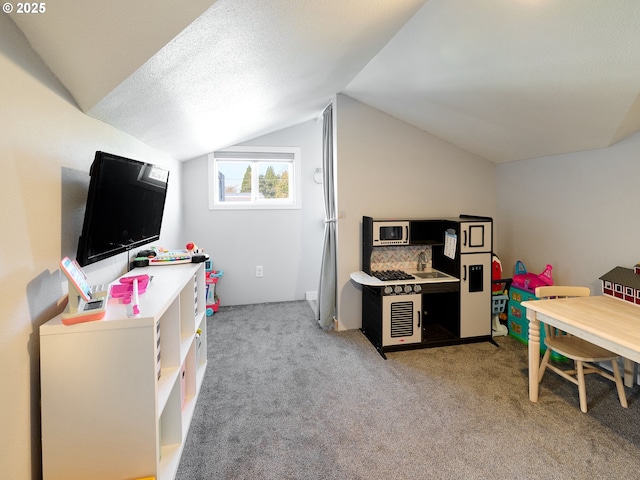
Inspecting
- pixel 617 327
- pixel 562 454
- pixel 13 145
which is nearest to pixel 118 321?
pixel 13 145

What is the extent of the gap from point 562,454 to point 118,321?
2271 millimetres

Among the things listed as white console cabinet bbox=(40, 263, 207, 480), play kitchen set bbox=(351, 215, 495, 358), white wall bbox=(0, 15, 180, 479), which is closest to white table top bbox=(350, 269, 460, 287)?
play kitchen set bbox=(351, 215, 495, 358)

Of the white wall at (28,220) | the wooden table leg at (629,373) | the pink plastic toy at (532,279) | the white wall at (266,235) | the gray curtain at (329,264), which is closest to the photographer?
the white wall at (28,220)

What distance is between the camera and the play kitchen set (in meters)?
2.99

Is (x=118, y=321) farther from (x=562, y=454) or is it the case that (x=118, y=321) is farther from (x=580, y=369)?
(x=580, y=369)

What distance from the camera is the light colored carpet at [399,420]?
1.68m

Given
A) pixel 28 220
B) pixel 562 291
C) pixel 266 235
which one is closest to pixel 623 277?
pixel 562 291

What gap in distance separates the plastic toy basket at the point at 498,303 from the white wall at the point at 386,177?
38.5 inches

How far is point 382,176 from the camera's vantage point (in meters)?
3.49

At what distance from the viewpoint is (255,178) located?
438 cm

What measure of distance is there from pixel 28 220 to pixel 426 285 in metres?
2.82

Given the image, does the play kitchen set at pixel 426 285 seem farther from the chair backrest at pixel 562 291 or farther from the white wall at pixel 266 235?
the white wall at pixel 266 235

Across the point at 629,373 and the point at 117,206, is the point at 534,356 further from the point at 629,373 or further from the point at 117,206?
the point at 117,206

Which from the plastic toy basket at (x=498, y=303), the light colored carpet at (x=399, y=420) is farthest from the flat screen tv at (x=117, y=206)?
the plastic toy basket at (x=498, y=303)
